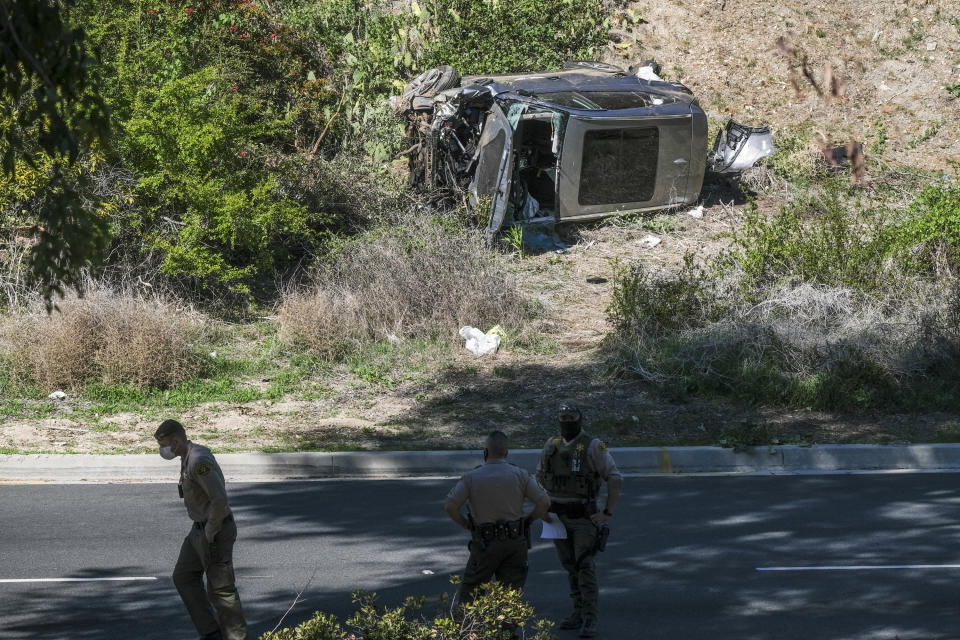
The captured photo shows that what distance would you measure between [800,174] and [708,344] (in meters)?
9.11

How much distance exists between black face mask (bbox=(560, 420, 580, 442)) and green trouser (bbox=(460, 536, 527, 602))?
29.8 inches

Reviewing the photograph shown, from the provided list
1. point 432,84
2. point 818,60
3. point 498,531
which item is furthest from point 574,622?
point 818,60

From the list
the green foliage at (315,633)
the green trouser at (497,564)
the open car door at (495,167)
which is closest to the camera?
the green foliage at (315,633)

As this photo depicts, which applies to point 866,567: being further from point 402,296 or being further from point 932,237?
point 402,296

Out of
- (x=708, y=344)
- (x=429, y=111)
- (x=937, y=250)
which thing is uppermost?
(x=429, y=111)

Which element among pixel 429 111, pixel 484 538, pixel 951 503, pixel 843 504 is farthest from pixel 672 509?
pixel 429 111

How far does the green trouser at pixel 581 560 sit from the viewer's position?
6262mm

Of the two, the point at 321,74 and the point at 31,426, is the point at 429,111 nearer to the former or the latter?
the point at 321,74

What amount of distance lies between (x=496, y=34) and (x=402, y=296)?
839 centimetres

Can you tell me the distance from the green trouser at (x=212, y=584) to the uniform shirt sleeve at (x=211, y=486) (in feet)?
0.30

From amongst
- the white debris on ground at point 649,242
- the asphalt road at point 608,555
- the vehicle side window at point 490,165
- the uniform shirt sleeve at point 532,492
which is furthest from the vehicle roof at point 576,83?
the uniform shirt sleeve at point 532,492

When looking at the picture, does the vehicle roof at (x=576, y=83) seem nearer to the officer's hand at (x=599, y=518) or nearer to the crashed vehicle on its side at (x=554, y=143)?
the crashed vehicle on its side at (x=554, y=143)

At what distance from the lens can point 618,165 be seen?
1705 centimetres

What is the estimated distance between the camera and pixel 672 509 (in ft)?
29.0
